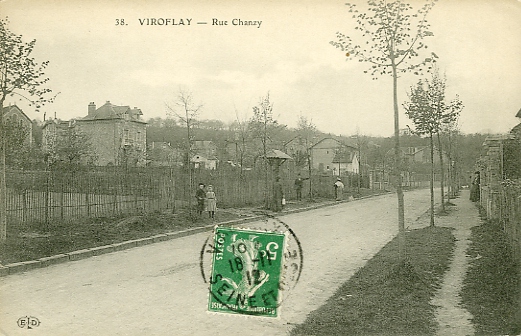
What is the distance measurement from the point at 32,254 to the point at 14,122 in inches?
113

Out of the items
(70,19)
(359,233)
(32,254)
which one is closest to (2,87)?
(70,19)

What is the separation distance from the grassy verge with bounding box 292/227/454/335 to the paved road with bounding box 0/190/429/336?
1.11 feet

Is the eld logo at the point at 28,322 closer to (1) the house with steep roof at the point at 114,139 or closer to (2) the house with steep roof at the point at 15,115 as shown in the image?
(2) the house with steep roof at the point at 15,115

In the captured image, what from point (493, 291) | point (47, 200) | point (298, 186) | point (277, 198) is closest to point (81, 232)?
point (47, 200)

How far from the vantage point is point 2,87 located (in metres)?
8.94

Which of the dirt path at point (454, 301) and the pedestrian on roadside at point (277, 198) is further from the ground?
the pedestrian on roadside at point (277, 198)

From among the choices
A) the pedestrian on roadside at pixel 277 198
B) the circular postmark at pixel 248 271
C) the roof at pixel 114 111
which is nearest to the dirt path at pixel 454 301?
the circular postmark at pixel 248 271

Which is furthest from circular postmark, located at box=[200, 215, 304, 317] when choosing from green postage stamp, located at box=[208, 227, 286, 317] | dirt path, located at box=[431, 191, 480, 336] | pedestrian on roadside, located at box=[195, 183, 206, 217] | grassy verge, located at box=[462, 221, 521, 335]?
pedestrian on roadside, located at box=[195, 183, 206, 217]

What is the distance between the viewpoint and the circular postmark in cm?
609

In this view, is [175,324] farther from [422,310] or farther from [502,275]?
[502,275]

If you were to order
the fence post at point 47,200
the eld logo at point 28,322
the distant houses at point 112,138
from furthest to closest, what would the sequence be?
the distant houses at point 112,138 → the fence post at point 47,200 → the eld logo at point 28,322

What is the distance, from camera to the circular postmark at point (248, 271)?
609cm

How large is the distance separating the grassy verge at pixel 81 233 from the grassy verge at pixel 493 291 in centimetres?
808

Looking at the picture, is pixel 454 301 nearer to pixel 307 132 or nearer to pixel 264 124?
pixel 264 124
